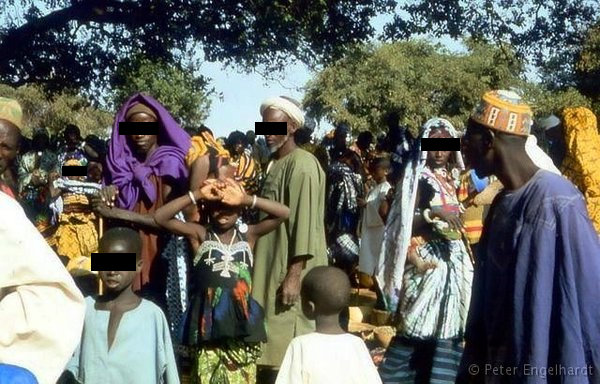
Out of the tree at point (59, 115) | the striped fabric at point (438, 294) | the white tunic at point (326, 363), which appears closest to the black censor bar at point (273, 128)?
the striped fabric at point (438, 294)

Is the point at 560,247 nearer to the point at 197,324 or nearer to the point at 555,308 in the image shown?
the point at 555,308

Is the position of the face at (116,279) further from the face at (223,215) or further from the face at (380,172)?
the face at (380,172)

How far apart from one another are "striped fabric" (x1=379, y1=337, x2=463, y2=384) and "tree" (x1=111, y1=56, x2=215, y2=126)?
Answer: 8.06ft

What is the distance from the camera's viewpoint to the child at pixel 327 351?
15.7ft

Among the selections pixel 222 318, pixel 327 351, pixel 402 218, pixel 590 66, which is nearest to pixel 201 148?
pixel 222 318

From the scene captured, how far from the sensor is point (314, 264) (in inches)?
235

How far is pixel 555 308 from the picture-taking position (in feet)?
11.3

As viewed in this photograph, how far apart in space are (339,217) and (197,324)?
18.0ft

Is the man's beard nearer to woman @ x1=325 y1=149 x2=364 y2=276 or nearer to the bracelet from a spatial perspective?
the bracelet

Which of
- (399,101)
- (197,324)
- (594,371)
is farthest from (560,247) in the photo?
(399,101)

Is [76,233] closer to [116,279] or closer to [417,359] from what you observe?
[116,279]

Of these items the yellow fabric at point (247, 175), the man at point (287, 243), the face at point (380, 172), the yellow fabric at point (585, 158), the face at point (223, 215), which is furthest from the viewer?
the face at point (380, 172)

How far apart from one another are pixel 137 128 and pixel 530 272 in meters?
3.18

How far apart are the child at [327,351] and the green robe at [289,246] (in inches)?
29.6
